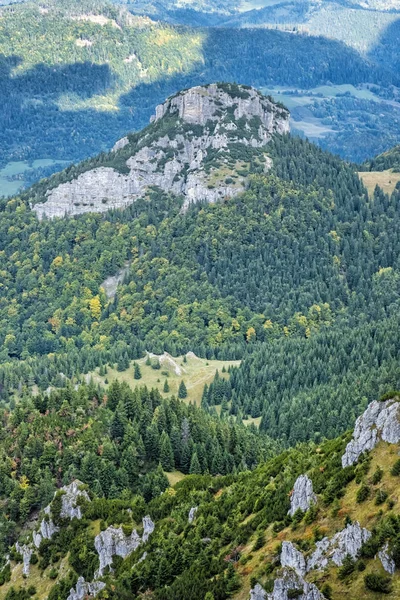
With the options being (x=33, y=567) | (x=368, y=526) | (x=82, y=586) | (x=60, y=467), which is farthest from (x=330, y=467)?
(x=60, y=467)

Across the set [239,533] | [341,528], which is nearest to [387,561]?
[341,528]

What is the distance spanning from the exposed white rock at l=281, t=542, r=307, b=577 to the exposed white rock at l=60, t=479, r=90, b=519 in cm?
5170

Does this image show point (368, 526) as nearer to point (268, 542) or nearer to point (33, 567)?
point (268, 542)

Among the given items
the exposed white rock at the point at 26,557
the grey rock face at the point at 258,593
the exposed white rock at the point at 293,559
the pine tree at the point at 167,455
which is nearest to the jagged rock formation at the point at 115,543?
the exposed white rock at the point at 26,557

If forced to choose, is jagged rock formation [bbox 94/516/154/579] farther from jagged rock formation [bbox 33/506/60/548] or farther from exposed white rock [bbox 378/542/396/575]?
exposed white rock [bbox 378/542/396/575]

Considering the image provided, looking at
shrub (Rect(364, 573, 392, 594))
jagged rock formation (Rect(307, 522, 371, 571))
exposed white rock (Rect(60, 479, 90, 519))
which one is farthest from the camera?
exposed white rock (Rect(60, 479, 90, 519))

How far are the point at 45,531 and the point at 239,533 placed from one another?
38254 mm

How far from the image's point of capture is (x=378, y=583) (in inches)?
3339

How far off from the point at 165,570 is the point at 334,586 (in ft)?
97.8

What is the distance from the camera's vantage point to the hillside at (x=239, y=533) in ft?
297

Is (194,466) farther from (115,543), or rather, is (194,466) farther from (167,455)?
(115,543)

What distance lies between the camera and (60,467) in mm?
162125

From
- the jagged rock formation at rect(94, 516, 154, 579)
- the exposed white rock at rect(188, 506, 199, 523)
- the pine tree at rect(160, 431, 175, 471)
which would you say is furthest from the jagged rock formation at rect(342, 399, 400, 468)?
the pine tree at rect(160, 431, 175, 471)

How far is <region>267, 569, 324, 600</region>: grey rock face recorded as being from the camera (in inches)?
3398
